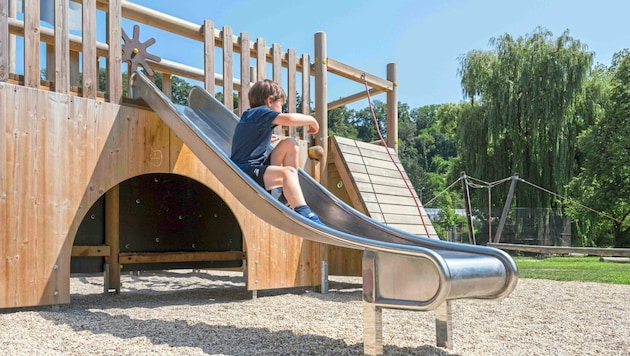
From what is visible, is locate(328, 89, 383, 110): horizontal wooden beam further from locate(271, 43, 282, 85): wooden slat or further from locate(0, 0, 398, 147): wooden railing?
locate(271, 43, 282, 85): wooden slat

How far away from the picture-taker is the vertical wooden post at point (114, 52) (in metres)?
5.52

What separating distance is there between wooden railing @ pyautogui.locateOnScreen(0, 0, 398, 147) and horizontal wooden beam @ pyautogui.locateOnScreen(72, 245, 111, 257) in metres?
1.54

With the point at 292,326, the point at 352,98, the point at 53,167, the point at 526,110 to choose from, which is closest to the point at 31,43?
the point at 53,167

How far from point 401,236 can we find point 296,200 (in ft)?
2.34

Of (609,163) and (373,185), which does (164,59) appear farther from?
(609,163)

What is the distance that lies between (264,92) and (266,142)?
36 centimetres

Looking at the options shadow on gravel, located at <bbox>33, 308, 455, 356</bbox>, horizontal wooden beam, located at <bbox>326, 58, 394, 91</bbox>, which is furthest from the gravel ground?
horizontal wooden beam, located at <bbox>326, 58, 394, 91</bbox>

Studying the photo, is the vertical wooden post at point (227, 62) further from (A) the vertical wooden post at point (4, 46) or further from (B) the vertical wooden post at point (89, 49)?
(A) the vertical wooden post at point (4, 46)

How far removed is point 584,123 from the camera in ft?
76.5

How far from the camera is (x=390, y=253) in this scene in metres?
3.14

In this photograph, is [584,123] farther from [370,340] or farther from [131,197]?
[370,340]

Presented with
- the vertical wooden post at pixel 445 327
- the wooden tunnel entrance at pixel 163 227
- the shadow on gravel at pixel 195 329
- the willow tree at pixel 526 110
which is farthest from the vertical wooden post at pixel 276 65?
the willow tree at pixel 526 110

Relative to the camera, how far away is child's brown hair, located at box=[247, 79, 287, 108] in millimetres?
4488

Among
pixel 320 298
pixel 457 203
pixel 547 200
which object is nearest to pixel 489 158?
pixel 547 200
